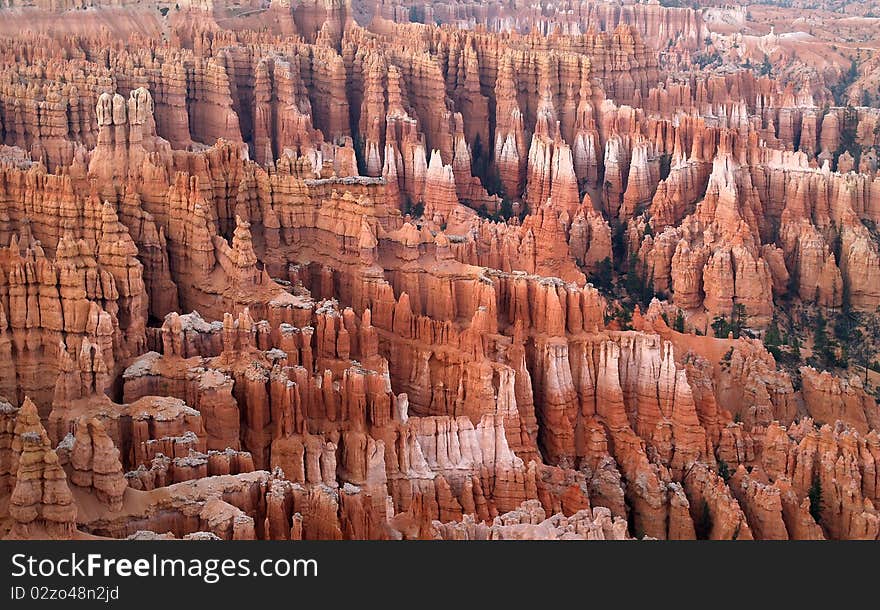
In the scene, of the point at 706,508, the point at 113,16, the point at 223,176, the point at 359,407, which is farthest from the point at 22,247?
the point at 113,16

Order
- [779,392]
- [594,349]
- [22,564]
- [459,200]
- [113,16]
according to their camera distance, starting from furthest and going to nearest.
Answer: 1. [113,16]
2. [459,200]
3. [779,392]
4. [594,349]
5. [22,564]

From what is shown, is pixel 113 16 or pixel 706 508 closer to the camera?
pixel 706 508

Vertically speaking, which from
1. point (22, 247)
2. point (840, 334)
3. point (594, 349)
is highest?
point (22, 247)

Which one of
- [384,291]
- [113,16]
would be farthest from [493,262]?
[113,16]

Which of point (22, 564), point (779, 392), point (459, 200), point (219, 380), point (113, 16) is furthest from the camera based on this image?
point (113, 16)

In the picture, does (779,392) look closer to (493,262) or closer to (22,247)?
(493,262)

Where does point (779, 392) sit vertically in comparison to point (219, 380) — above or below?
below

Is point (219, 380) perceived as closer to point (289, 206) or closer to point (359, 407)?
point (359, 407)
